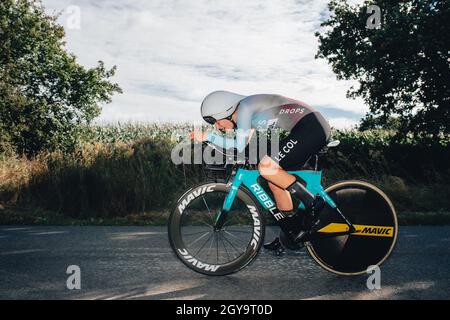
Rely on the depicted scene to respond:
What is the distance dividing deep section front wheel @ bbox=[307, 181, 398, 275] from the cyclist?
33cm

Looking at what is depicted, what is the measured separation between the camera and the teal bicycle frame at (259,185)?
169 inches

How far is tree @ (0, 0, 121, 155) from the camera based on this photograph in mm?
15438

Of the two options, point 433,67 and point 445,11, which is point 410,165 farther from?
point 445,11

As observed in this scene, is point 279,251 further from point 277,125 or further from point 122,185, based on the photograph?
point 122,185

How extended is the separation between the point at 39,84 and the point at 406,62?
13520 mm

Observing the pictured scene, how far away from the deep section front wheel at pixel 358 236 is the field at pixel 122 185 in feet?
11.1

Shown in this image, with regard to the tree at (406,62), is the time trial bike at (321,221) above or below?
below

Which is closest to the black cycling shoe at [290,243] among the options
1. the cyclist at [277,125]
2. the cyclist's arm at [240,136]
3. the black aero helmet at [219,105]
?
the cyclist at [277,125]

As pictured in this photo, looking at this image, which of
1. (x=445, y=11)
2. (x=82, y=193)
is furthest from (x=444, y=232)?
(x=445, y=11)

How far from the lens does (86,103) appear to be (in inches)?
711

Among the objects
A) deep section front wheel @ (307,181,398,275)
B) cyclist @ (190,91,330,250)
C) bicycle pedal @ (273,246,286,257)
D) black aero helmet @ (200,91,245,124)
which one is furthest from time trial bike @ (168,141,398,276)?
black aero helmet @ (200,91,245,124)

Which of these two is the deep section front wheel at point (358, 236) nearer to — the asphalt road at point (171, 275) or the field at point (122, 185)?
the asphalt road at point (171, 275)

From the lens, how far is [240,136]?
414cm

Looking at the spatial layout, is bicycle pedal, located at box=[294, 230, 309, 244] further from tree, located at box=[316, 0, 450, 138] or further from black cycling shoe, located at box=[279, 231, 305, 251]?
tree, located at box=[316, 0, 450, 138]
